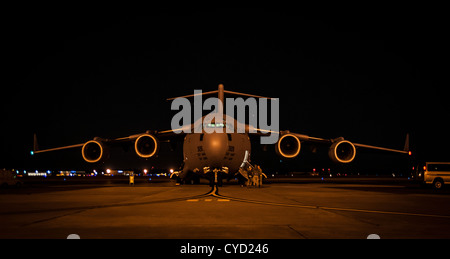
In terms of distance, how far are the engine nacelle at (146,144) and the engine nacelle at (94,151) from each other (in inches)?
109

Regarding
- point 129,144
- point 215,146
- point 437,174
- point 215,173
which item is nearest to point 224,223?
point 215,146

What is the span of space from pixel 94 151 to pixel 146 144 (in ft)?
13.1

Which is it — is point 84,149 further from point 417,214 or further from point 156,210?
point 417,214

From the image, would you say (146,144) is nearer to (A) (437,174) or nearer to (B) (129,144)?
(B) (129,144)

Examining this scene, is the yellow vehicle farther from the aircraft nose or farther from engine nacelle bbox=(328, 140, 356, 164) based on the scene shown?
the aircraft nose

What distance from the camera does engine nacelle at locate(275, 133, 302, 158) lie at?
25.9 metres

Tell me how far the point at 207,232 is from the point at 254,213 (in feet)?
10.6

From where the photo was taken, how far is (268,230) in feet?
24.3

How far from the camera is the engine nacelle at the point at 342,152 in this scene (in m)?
26.7

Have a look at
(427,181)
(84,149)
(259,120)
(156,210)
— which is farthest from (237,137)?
(156,210)

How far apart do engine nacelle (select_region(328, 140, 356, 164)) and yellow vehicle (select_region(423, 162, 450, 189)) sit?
4.54 m

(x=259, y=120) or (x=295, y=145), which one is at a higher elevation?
(x=259, y=120)

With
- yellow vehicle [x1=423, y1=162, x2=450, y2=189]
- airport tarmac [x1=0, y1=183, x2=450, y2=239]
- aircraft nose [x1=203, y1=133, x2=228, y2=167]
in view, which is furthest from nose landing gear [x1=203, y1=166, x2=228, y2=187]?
airport tarmac [x1=0, y1=183, x2=450, y2=239]

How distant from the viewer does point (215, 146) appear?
916 inches
